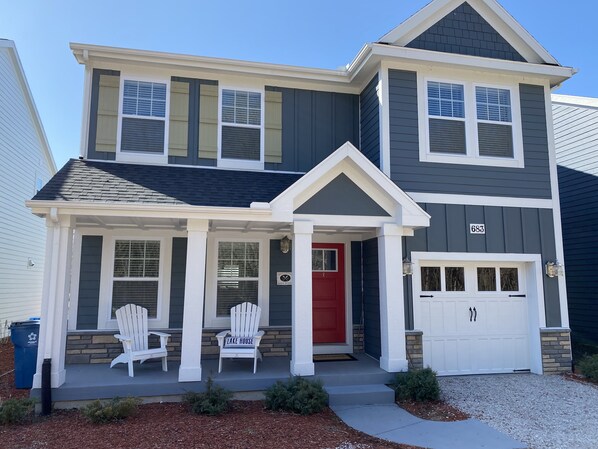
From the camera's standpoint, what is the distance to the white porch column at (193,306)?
579 centimetres

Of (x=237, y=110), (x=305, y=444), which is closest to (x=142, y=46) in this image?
(x=237, y=110)

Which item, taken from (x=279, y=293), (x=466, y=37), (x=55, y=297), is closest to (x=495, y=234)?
(x=466, y=37)

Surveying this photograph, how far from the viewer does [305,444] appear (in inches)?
174

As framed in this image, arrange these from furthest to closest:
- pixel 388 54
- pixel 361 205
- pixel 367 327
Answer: pixel 367 327, pixel 388 54, pixel 361 205

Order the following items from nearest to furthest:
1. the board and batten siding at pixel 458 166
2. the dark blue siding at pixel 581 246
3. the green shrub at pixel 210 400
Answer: the green shrub at pixel 210 400, the board and batten siding at pixel 458 166, the dark blue siding at pixel 581 246

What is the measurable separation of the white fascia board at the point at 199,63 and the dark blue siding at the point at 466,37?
1.68 meters

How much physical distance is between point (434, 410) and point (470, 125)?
484cm

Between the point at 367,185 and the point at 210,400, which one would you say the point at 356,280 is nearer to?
the point at 367,185

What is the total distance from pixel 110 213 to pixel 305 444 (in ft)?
12.2

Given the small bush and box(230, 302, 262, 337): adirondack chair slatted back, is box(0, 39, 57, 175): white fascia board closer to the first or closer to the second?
box(230, 302, 262, 337): adirondack chair slatted back

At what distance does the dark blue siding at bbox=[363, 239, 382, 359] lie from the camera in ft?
23.7

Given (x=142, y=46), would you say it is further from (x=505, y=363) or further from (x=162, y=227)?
(x=505, y=363)

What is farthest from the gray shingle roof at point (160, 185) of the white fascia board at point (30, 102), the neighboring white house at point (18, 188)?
the white fascia board at point (30, 102)

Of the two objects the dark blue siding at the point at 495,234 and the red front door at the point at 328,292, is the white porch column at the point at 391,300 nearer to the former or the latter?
the dark blue siding at the point at 495,234
